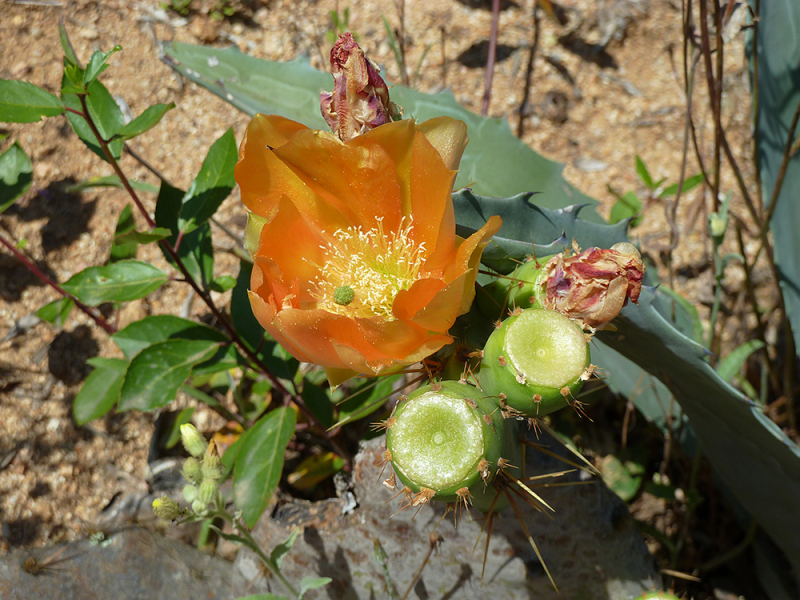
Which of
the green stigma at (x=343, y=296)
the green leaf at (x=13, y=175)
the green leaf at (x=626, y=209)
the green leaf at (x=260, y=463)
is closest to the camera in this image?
the green stigma at (x=343, y=296)

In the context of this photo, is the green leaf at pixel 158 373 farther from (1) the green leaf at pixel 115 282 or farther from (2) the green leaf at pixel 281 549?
(2) the green leaf at pixel 281 549

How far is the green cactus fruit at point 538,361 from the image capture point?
0.74m

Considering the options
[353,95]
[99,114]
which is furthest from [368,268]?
[99,114]

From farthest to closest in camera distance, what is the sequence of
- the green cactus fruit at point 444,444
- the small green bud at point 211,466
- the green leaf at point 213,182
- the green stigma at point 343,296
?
1. the green leaf at point 213,182
2. the small green bud at point 211,466
3. the green stigma at point 343,296
4. the green cactus fruit at point 444,444

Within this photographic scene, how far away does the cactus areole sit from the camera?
2.36 ft

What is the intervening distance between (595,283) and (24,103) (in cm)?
106

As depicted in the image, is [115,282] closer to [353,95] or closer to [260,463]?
[260,463]

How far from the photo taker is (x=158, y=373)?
1254mm

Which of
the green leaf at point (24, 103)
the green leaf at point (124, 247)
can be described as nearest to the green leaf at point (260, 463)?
the green leaf at point (124, 247)

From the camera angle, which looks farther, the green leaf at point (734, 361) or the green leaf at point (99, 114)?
the green leaf at point (734, 361)

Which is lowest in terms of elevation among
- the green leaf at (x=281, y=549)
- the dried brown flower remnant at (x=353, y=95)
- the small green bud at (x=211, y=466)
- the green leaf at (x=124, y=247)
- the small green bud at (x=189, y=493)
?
the green leaf at (x=281, y=549)

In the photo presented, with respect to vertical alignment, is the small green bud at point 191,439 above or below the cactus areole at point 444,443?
below

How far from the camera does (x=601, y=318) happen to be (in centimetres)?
79

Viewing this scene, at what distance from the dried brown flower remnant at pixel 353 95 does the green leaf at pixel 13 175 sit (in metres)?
1.09
